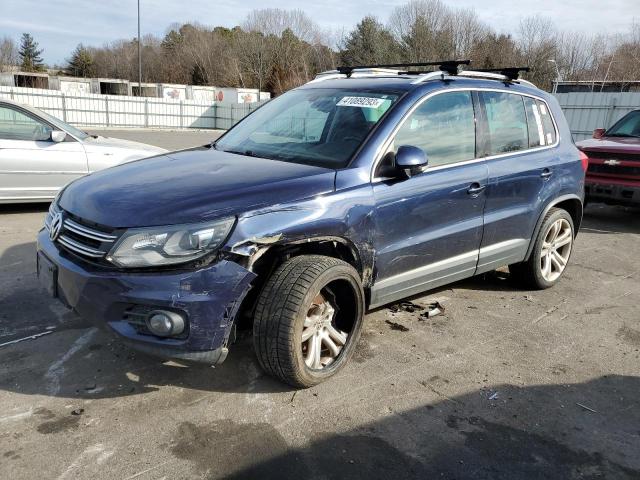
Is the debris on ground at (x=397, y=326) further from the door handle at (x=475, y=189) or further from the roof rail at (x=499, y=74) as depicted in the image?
the roof rail at (x=499, y=74)

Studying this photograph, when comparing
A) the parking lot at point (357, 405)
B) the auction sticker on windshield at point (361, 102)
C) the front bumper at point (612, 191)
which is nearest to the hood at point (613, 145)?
the front bumper at point (612, 191)

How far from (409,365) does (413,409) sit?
529mm

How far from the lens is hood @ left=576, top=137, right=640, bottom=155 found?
8.08 metres

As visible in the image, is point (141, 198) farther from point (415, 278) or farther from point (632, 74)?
point (632, 74)

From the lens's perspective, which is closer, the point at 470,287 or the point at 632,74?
the point at 470,287

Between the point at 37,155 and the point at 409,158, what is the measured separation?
5738mm

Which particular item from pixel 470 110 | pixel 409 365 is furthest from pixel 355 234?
pixel 470 110

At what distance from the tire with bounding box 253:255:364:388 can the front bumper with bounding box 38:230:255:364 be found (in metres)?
0.21

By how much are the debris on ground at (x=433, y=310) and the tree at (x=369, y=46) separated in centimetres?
5097

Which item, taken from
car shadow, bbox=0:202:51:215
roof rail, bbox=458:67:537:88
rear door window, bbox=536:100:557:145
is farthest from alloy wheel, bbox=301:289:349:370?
car shadow, bbox=0:202:51:215

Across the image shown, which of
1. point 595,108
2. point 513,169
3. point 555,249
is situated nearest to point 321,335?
point 513,169

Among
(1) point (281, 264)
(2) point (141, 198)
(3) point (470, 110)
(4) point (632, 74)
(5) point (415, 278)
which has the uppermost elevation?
(4) point (632, 74)

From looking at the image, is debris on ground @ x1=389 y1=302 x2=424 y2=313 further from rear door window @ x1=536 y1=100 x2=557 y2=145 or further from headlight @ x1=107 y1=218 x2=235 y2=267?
headlight @ x1=107 y1=218 x2=235 y2=267

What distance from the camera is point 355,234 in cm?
336
